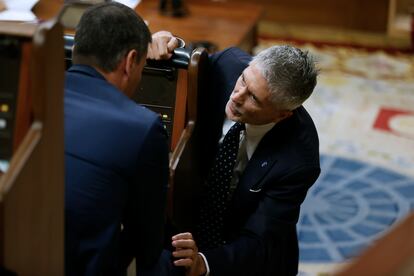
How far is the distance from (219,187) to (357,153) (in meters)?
2.00

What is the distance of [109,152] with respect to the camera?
1281 millimetres

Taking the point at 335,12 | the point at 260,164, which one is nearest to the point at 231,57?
the point at 260,164

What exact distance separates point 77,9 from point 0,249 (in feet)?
7.12

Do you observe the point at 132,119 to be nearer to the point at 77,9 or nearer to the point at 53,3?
the point at 77,9

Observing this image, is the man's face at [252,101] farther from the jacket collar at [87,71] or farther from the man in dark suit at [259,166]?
the jacket collar at [87,71]

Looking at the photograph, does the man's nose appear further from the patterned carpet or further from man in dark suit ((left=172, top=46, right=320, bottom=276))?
the patterned carpet

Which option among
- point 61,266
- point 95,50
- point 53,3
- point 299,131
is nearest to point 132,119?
point 95,50

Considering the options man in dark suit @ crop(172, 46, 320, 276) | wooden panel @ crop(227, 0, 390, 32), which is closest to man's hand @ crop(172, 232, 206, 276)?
man in dark suit @ crop(172, 46, 320, 276)

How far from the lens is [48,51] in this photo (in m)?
1.10

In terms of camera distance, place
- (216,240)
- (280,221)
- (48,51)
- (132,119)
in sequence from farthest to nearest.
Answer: (216,240) < (280,221) < (132,119) < (48,51)

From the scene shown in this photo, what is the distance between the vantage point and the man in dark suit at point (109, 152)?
1.29 m

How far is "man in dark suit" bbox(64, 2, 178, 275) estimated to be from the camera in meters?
1.29

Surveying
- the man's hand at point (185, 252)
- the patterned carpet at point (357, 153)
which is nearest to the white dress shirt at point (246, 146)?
the man's hand at point (185, 252)

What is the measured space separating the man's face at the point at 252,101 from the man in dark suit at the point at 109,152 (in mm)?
373
